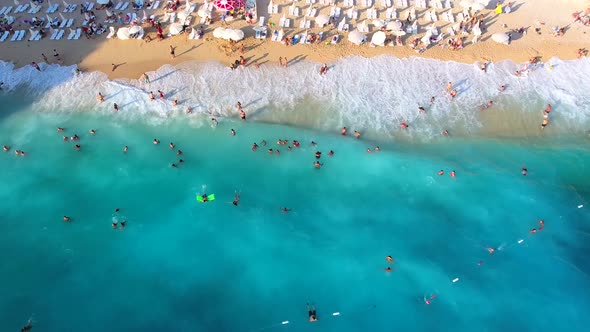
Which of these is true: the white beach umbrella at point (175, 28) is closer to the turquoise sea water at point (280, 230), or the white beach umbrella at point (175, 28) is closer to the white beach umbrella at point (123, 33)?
the white beach umbrella at point (123, 33)

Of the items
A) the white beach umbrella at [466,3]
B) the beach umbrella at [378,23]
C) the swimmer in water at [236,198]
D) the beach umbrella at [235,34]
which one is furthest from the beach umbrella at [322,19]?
the swimmer in water at [236,198]

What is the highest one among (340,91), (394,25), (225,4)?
(225,4)

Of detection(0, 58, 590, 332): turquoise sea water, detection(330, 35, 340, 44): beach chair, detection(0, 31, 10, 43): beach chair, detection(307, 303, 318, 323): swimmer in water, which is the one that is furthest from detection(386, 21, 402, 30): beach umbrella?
detection(0, 31, 10, 43): beach chair

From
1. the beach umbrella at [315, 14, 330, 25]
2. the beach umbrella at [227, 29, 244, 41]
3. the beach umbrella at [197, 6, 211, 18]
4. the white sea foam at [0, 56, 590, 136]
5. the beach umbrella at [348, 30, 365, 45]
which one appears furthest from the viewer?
the beach umbrella at [197, 6, 211, 18]

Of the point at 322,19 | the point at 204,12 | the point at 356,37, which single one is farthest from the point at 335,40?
the point at 204,12

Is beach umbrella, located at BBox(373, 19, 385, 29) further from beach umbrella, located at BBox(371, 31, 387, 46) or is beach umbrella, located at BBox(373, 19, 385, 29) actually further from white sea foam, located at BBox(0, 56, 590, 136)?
white sea foam, located at BBox(0, 56, 590, 136)

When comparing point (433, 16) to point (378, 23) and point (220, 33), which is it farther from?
point (220, 33)

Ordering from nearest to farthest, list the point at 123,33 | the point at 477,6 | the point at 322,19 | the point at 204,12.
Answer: the point at 123,33 < the point at 322,19 < the point at 204,12 < the point at 477,6
